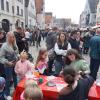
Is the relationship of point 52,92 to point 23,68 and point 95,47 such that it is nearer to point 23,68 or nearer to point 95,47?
point 23,68

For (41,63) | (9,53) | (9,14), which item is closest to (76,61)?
(41,63)

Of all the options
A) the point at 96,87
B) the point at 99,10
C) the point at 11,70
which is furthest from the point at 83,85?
the point at 99,10

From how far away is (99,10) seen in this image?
64062mm

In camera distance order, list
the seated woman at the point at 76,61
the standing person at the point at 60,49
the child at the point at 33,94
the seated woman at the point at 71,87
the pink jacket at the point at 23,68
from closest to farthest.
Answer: the child at the point at 33,94 → the seated woman at the point at 71,87 → the seated woman at the point at 76,61 → the pink jacket at the point at 23,68 → the standing person at the point at 60,49

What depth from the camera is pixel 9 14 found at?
37.8 m

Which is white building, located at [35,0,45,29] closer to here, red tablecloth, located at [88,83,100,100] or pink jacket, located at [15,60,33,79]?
pink jacket, located at [15,60,33,79]

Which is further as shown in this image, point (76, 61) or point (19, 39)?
point (19, 39)

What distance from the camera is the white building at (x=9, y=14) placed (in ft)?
112

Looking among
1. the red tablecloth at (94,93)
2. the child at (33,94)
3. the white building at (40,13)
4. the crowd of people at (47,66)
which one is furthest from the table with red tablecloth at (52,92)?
the white building at (40,13)

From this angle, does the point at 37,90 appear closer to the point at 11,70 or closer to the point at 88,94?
the point at 88,94

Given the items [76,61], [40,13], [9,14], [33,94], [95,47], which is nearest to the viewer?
[33,94]

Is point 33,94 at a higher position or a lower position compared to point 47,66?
higher

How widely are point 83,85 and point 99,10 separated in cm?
6219

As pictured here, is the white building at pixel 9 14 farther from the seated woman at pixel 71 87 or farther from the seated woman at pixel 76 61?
the seated woman at pixel 71 87
